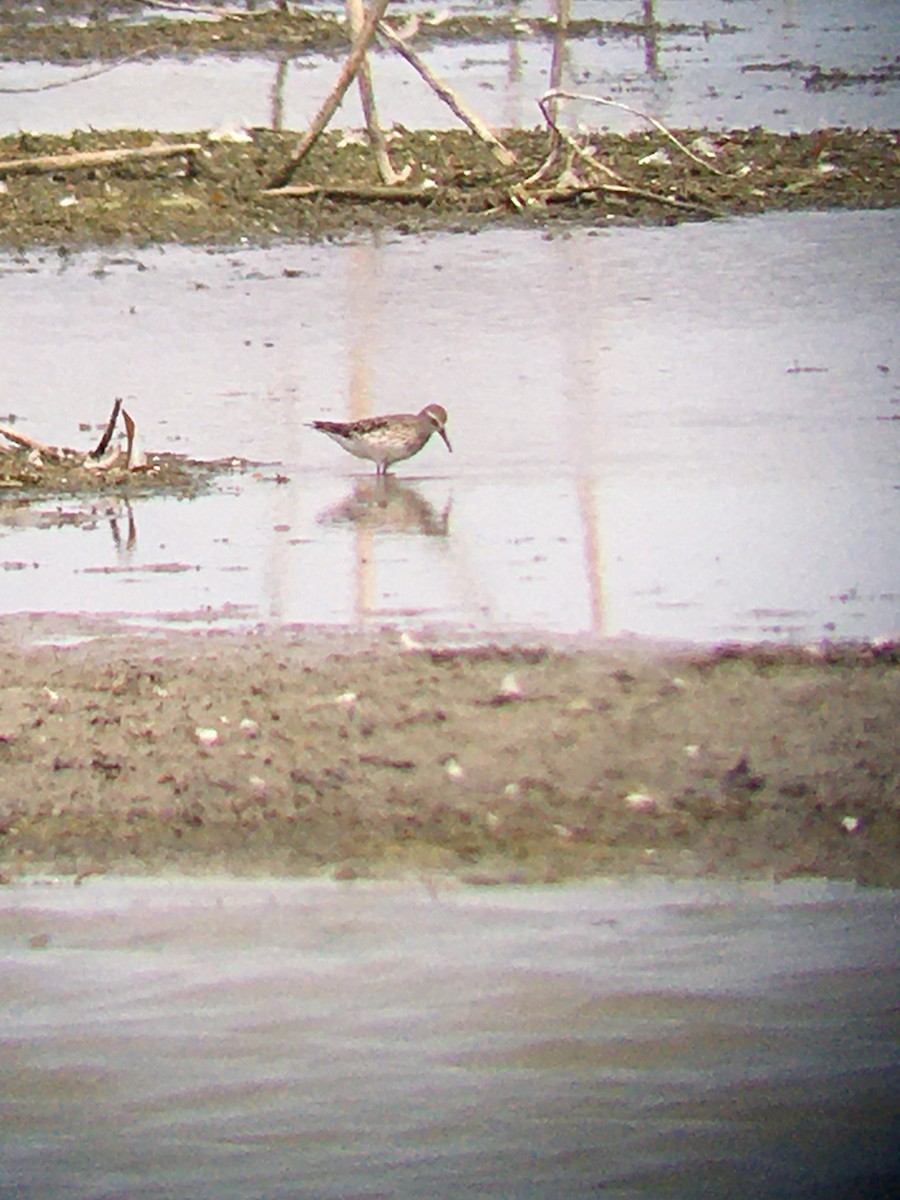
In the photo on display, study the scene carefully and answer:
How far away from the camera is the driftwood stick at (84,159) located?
1948cm

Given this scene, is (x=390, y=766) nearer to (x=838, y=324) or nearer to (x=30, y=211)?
(x=838, y=324)

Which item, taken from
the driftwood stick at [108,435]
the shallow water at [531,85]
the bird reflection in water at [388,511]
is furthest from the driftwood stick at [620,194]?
the driftwood stick at [108,435]

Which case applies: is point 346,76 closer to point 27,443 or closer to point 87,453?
point 87,453

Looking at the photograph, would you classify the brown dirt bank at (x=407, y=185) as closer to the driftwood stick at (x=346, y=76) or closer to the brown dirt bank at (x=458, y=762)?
the driftwood stick at (x=346, y=76)

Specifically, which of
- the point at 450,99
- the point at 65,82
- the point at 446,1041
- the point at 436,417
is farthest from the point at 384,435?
the point at 65,82

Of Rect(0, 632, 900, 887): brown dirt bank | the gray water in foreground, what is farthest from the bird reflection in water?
the gray water in foreground

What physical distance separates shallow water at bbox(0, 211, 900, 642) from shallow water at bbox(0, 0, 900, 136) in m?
5.71

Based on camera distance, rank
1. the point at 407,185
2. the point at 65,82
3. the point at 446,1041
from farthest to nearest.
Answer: the point at 65,82 → the point at 407,185 → the point at 446,1041

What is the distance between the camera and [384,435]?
10.8m

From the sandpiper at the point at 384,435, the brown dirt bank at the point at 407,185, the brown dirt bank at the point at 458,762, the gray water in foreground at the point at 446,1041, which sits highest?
the gray water in foreground at the point at 446,1041

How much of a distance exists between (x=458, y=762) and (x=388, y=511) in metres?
3.54

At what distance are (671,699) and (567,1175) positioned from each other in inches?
115

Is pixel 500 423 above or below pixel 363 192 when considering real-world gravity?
above

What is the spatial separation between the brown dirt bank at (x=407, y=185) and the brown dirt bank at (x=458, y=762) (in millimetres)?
9939
